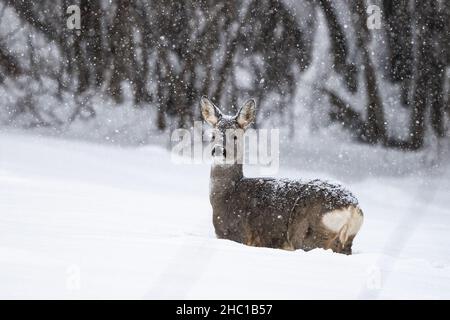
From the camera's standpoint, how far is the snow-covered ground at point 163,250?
3881 millimetres

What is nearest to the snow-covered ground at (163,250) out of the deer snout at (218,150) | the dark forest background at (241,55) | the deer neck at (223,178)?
the deer neck at (223,178)

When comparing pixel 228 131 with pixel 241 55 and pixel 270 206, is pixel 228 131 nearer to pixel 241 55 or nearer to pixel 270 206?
pixel 270 206

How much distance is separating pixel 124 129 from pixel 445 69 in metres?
6.46

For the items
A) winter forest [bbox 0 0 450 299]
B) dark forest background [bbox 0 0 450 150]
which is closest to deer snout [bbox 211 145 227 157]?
winter forest [bbox 0 0 450 299]

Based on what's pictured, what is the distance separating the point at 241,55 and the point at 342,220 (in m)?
7.82

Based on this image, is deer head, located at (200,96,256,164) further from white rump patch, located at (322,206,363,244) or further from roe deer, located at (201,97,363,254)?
white rump patch, located at (322,206,363,244)

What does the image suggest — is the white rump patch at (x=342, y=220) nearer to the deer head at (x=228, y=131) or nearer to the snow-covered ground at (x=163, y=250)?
the snow-covered ground at (x=163, y=250)

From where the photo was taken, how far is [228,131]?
7.12 meters

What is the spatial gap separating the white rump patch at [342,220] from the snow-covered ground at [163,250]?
294mm

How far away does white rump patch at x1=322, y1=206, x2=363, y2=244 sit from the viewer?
5.96 meters

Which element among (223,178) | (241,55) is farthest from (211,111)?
(241,55)

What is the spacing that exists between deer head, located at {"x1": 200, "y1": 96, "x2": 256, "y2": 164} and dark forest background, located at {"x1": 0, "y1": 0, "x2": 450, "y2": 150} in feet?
19.5
